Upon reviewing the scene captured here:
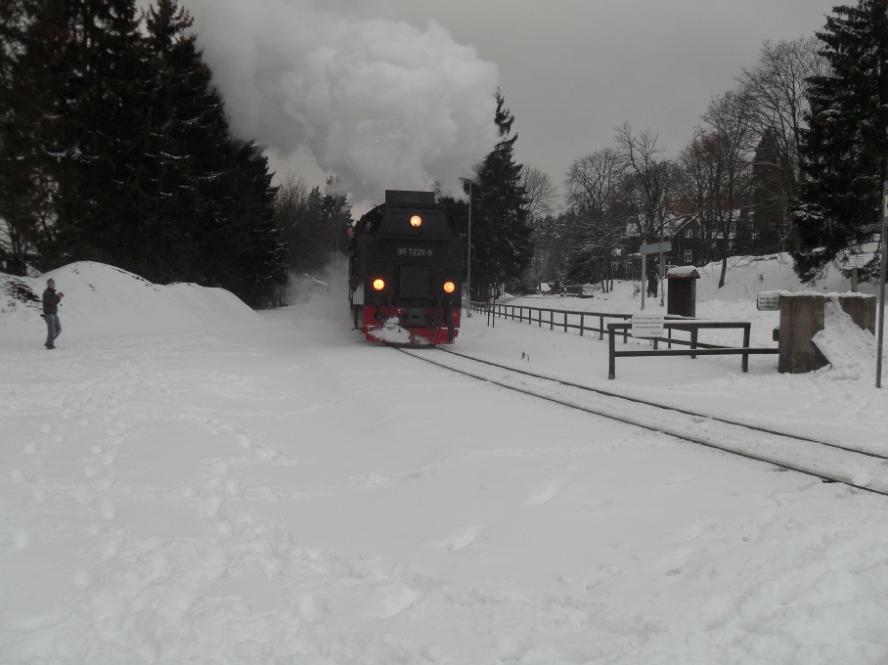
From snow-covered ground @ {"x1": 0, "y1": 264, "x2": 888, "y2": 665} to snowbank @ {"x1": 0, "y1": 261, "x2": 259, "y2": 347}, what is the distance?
10.4 meters

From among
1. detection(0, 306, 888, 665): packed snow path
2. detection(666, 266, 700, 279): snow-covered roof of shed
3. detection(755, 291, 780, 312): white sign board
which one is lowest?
detection(0, 306, 888, 665): packed snow path

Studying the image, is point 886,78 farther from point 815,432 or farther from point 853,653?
point 853,653

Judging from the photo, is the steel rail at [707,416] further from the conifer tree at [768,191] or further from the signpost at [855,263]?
the conifer tree at [768,191]

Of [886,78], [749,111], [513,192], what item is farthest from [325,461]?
[513,192]

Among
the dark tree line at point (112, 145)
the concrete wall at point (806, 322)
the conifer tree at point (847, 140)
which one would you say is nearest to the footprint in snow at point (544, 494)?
the concrete wall at point (806, 322)

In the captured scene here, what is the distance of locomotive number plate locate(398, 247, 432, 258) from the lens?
15320mm

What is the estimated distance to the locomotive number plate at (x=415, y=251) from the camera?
15.3 m

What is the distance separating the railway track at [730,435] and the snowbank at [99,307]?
13078 mm

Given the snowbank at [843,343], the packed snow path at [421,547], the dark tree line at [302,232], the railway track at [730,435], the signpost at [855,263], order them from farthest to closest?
the dark tree line at [302,232]
the signpost at [855,263]
the snowbank at [843,343]
the railway track at [730,435]
the packed snow path at [421,547]

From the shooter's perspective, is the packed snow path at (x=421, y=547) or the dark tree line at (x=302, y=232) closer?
the packed snow path at (x=421, y=547)

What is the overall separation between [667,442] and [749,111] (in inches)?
1415

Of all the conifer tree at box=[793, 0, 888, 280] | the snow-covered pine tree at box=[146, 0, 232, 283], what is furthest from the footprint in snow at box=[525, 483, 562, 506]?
the conifer tree at box=[793, 0, 888, 280]

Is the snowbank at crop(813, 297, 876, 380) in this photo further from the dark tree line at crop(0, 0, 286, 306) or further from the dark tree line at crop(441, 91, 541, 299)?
the dark tree line at crop(441, 91, 541, 299)

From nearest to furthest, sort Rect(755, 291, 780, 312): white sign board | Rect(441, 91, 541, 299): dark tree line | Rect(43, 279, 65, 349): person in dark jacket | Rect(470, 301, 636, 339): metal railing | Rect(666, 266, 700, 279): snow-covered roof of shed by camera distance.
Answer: Rect(755, 291, 780, 312): white sign board → Rect(43, 279, 65, 349): person in dark jacket → Rect(666, 266, 700, 279): snow-covered roof of shed → Rect(470, 301, 636, 339): metal railing → Rect(441, 91, 541, 299): dark tree line
